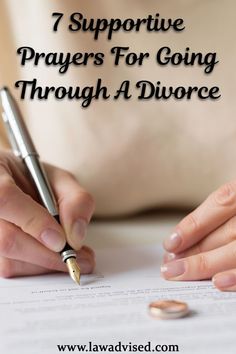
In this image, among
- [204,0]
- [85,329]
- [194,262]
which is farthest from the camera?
[204,0]

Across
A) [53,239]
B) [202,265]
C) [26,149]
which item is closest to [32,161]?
[26,149]

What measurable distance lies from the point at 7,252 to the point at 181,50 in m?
0.35

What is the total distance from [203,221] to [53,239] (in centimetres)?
17

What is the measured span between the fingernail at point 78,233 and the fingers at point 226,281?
0.14 m

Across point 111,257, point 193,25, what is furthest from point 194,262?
point 193,25

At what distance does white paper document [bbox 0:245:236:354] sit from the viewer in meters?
0.46

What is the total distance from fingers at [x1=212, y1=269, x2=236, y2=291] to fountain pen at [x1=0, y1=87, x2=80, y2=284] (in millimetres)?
130

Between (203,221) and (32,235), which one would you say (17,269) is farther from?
(203,221)

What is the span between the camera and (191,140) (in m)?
0.79

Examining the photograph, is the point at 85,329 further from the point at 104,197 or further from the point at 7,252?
the point at 104,197

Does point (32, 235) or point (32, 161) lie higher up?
point (32, 161)

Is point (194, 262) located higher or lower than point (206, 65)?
lower

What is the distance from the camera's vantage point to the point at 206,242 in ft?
2.14

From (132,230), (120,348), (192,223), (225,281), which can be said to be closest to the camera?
(120,348)
